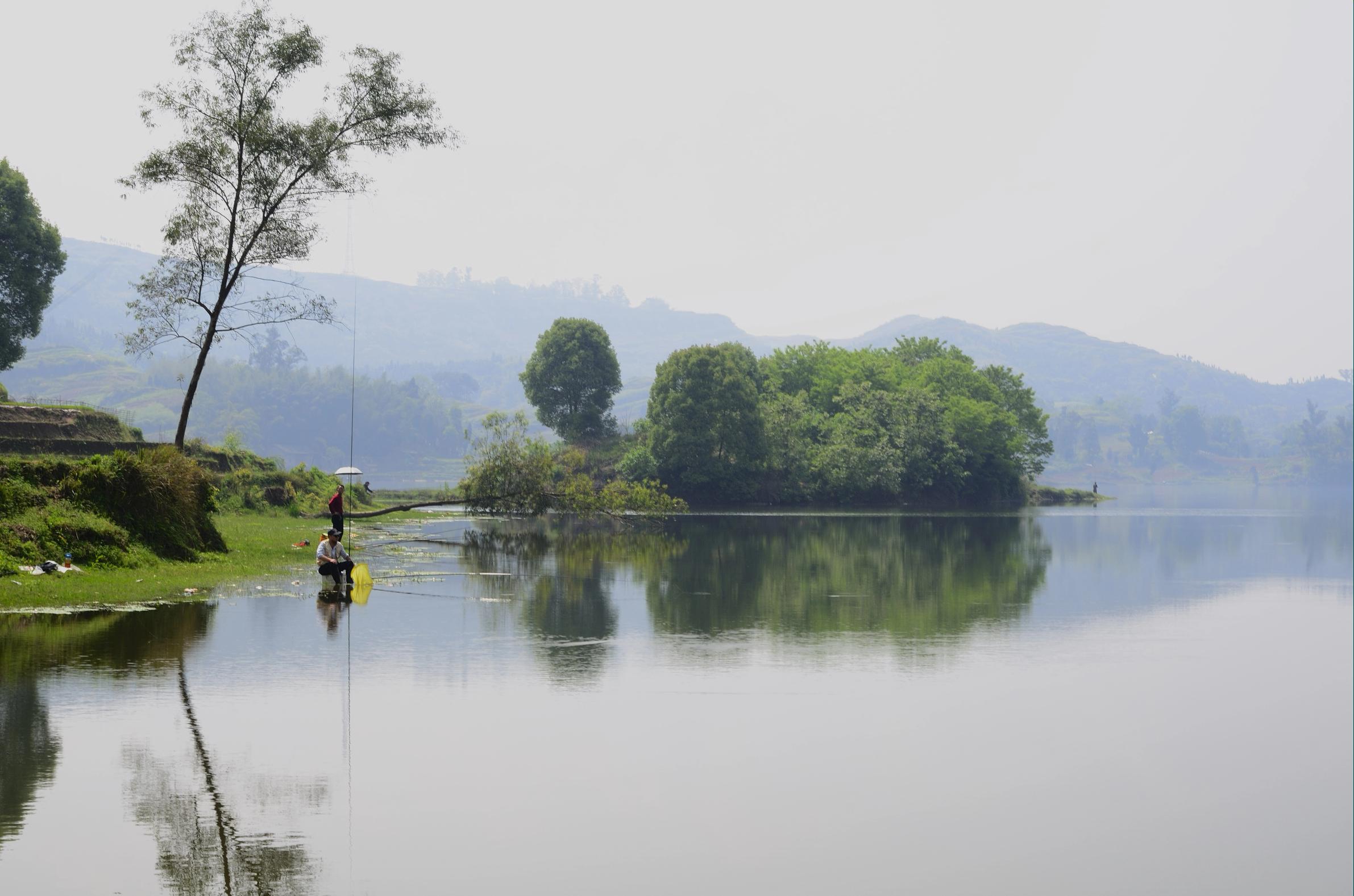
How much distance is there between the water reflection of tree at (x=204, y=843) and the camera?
1026 centimetres

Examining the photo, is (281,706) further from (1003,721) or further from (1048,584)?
(1048,584)

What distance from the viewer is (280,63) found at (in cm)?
3962

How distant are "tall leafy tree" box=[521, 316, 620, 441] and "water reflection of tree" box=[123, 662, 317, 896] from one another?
101202mm

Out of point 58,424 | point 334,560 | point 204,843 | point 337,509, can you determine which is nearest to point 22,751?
point 204,843

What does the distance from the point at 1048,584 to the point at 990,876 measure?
95.0ft

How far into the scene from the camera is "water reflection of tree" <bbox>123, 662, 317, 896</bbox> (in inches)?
404

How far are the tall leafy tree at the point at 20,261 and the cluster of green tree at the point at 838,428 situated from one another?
48027 mm

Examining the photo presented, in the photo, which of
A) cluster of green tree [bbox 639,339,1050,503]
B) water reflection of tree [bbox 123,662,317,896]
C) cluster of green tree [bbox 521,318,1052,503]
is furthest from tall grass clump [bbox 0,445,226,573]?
cluster of green tree [bbox 639,339,1050,503]

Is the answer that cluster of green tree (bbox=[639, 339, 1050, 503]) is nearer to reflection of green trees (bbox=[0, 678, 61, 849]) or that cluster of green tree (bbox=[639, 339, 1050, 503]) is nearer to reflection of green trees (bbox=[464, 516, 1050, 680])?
reflection of green trees (bbox=[464, 516, 1050, 680])

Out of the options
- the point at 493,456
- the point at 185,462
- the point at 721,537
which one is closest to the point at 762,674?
the point at 185,462

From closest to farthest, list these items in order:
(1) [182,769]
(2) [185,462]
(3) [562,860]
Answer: (3) [562,860] → (1) [182,769] → (2) [185,462]

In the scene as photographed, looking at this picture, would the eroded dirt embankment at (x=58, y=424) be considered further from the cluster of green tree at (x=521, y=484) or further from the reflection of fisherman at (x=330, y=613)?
the cluster of green tree at (x=521, y=484)

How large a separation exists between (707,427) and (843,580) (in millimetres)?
60897

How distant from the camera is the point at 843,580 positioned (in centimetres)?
3825
